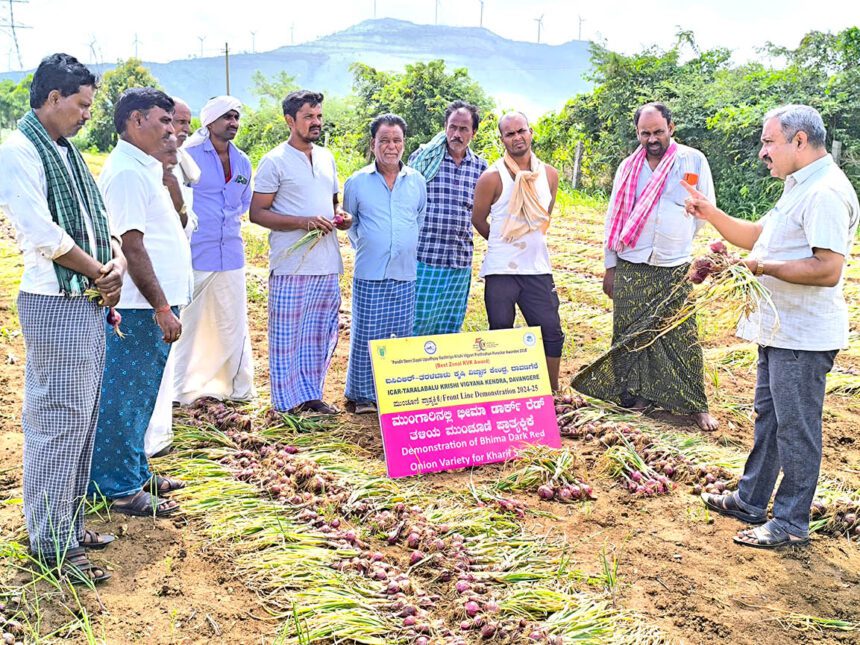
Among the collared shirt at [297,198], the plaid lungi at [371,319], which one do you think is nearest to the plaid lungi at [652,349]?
the plaid lungi at [371,319]

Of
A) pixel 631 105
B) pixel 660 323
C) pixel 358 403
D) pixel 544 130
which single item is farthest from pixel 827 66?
pixel 358 403

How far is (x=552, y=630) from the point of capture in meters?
2.71

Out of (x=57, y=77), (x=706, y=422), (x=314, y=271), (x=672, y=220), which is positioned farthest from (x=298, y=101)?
(x=706, y=422)

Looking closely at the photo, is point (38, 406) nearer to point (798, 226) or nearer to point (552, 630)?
point (552, 630)

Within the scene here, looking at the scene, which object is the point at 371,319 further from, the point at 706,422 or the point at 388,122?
the point at 706,422

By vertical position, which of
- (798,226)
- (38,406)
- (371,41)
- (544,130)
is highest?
(371,41)

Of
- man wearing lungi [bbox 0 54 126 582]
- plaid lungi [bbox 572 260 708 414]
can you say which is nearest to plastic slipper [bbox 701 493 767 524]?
plaid lungi [bbox 572 260 708 414]

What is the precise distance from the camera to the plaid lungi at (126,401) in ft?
11.2

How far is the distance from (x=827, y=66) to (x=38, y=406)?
14.2m

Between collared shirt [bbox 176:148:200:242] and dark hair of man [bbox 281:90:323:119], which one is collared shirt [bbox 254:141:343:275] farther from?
collared shirt [bbox 176:148:200:242]

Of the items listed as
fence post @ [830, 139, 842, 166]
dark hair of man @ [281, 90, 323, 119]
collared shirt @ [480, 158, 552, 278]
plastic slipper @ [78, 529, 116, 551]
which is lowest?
plastic slipper @ [78, 529, 116, 551]

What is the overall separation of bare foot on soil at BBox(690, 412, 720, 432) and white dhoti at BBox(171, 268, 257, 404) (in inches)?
106

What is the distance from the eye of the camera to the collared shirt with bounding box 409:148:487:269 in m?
4.90

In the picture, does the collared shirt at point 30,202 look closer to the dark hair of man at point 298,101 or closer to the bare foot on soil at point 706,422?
the dark hair of man at point 298,101
